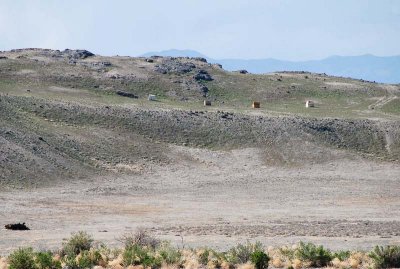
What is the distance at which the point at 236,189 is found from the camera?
55812 mm

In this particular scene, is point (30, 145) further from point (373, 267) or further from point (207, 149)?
point (373, 267)

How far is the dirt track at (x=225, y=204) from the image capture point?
3447 cm

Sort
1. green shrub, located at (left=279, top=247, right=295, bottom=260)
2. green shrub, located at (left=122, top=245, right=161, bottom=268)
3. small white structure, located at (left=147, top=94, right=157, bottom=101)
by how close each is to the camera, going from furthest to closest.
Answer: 1. small white structure, located at (left=147, top=94, right=157, bottom=101)
2. green shrub, located at (left=279, top=247, right=295, bottom=260)
3. green shrub, located at (left=122, top=245, right=161, bottom=268)

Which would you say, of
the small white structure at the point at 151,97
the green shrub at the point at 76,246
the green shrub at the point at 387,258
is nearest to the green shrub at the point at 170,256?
the green shrub at the point at 76,246

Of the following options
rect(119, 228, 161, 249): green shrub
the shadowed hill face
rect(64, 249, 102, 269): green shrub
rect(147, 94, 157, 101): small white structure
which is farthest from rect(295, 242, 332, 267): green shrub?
rect(147, 94, 157, 101): small white structure

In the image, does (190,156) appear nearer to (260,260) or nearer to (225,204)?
(225,204)

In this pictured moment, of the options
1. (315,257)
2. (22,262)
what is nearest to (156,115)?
(315,257)

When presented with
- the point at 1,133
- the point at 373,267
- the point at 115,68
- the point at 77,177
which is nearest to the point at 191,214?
the point at 77,177

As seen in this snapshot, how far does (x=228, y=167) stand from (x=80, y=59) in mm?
53950

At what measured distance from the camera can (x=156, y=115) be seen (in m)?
77.0

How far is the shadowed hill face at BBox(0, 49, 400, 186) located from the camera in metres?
62.2

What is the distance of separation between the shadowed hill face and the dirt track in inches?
127

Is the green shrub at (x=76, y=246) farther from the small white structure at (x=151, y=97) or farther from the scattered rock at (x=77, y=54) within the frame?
the scattered rock at (x=77, y=54)

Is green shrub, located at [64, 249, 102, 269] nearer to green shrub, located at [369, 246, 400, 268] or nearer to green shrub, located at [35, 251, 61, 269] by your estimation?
green shrub, located at [35, 251, 61, 269]
